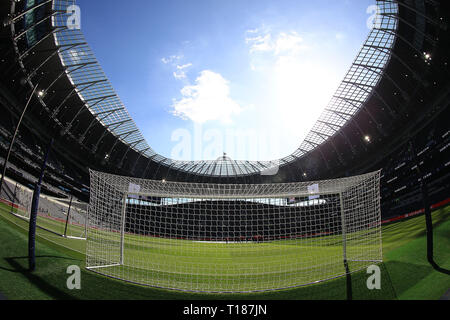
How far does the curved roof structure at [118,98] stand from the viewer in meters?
25.9

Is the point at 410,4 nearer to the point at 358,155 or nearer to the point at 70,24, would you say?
the point at 358,155

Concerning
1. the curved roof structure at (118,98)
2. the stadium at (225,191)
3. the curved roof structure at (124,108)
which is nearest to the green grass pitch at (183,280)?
the stadium at (225,191)

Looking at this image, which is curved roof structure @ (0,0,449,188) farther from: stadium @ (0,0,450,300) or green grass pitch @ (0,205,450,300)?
green grass pitch @ (0,205,450,300)

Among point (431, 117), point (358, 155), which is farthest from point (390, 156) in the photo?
point (431, 117)

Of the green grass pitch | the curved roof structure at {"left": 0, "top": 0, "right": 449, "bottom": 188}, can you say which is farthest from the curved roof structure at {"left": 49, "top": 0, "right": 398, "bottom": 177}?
the green grass pitch

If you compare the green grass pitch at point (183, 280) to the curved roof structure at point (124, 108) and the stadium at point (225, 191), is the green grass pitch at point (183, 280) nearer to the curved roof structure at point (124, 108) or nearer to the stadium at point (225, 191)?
the stadium at point (225, 191)

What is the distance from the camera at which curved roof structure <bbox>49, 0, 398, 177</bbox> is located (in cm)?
2591

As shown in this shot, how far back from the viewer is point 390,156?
39500 mm

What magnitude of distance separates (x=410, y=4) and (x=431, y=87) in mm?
11544

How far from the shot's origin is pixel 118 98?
35375mm

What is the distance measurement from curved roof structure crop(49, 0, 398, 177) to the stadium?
203mm
